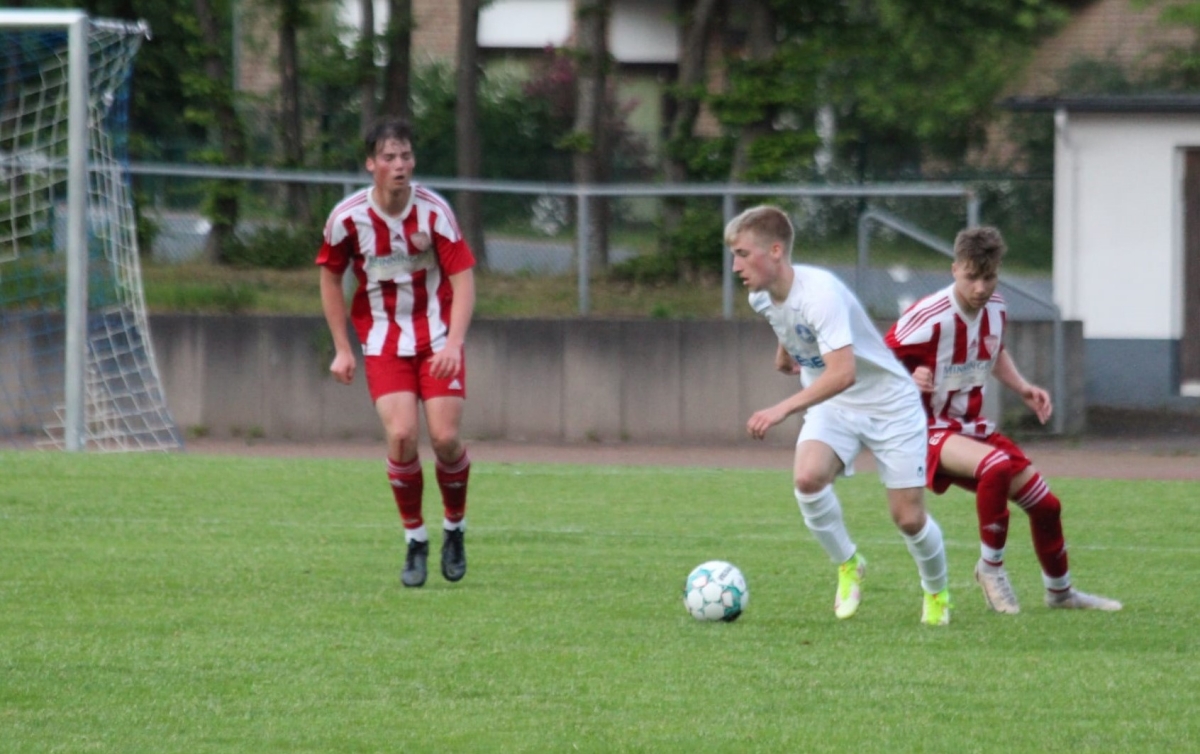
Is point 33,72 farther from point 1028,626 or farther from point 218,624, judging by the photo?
point 1028,626

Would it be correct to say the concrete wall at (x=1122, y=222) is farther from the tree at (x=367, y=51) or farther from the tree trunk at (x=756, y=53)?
the tree at (x=367, y=51)

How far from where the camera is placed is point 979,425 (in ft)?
22.8

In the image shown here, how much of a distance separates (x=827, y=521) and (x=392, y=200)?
2.21m

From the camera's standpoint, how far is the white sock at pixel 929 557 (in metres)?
6.53

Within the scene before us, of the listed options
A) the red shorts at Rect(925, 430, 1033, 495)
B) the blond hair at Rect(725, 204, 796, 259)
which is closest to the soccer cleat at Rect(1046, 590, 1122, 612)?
the red shorts at Rect(925, 430, 1033, 495)

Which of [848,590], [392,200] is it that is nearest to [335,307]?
[392,200]

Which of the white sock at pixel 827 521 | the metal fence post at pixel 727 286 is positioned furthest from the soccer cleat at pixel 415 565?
the metal fence post at pixel 727 286

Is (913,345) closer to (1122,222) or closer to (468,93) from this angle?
(1122,222)

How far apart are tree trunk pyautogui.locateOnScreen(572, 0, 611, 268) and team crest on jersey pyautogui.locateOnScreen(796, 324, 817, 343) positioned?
12.6 meters

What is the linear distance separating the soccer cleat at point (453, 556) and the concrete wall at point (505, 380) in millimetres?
8538

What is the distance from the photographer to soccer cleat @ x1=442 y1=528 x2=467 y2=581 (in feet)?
24.7

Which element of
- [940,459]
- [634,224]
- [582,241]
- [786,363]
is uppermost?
[634,224]

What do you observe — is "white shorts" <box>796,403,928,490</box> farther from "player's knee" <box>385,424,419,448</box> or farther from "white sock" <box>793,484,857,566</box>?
"player's knee" <box>385,424,419,448</box>

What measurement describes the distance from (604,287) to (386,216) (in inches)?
365
